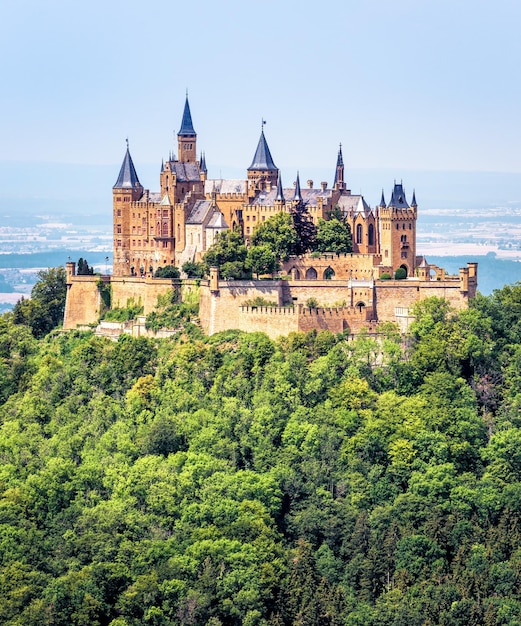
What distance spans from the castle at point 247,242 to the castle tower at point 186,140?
0.05m

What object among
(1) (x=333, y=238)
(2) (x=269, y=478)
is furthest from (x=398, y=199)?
(2) (x=269, y=478)

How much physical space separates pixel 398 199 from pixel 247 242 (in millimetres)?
7263

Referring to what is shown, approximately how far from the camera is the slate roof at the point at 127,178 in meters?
82.6

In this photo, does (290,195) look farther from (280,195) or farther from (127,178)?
(127,178)

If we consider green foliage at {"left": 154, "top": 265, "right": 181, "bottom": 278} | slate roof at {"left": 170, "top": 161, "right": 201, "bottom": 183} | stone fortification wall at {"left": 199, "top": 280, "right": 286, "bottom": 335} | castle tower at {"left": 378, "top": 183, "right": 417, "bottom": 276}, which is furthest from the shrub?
slate roof at {"left": 170, "top": 161, "right": 201, "bottom": 183}

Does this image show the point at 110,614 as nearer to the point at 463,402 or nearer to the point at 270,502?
the point at 270,502

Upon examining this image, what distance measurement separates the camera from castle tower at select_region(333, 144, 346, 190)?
8138 cm

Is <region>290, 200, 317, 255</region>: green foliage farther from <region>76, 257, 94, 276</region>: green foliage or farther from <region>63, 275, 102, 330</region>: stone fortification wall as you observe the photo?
<region>76, 257, 94, 276</region>: green foliage

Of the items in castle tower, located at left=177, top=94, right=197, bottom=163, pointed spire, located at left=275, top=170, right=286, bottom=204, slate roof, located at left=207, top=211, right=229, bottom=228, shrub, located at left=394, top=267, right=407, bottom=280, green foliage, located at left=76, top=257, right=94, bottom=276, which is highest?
castle tower, located at left=177, top=94, right=197, bottom=163

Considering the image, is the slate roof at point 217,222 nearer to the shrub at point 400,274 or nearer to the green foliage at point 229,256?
the green foliage at point 229,256

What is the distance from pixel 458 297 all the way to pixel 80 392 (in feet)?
53.7

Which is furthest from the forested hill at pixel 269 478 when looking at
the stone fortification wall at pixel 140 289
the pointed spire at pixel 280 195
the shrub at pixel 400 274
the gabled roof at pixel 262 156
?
the gabled roof at pixel 262 156

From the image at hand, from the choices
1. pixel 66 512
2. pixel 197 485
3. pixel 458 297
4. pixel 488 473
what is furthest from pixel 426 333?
pixel 66 512

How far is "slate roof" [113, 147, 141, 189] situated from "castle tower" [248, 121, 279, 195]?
5.61 metres
